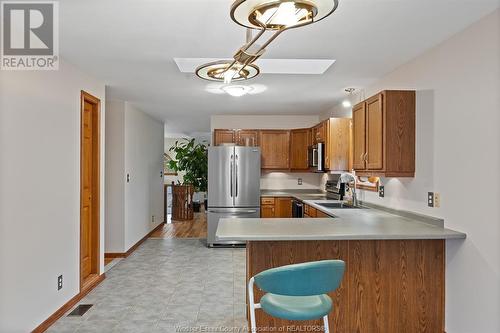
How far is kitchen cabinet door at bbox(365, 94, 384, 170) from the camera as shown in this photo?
315 cm

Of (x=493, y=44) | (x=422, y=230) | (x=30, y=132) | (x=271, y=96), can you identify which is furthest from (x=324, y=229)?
(x=271, y=96)

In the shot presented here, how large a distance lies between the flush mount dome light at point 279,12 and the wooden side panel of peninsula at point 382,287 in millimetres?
1691

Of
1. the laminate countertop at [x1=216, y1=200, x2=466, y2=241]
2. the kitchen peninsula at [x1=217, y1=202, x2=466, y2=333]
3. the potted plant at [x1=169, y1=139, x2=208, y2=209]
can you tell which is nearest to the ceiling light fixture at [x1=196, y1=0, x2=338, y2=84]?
the laminate countertop at [x1=216, y1=200, x2=466, y2=241]

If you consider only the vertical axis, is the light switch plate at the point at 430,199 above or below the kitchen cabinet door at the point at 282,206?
above

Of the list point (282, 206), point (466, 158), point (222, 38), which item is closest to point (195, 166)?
point (282, 206)

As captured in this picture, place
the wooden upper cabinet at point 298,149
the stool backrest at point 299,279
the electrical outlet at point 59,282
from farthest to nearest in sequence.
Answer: the wooden upper cabinet at point 298,149 < the electrical outlet at point 59,282 < the stool backrest at point 299,279

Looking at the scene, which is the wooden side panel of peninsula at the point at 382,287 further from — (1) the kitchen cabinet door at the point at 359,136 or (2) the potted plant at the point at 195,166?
(2) the potted plant at the point at 195,166

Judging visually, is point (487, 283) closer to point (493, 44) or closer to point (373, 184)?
point (493, 44)

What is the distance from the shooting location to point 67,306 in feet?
11.0

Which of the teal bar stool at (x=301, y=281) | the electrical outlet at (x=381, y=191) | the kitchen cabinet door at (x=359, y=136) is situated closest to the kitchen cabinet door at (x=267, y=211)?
the electrical outlet at (x=381, y=191)

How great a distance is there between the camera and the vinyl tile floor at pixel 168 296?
3.06 m

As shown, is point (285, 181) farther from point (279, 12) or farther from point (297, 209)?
point (279, 12)

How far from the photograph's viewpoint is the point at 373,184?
13.6ft

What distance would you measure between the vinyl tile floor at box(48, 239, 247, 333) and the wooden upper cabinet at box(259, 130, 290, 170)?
5.96 ft
